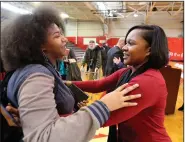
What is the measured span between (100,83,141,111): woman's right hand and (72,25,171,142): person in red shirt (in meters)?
0.02

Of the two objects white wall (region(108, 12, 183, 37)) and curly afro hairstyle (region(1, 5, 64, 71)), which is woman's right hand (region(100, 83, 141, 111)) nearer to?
curly afro hairstyle (region(1, 5, 64, 71))

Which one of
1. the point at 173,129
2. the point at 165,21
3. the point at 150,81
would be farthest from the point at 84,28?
the point at 150,81

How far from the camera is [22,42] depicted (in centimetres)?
85

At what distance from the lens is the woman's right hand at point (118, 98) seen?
795mm

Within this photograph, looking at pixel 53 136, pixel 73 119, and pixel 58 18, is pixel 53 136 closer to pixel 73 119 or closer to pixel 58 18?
pixel 73 119

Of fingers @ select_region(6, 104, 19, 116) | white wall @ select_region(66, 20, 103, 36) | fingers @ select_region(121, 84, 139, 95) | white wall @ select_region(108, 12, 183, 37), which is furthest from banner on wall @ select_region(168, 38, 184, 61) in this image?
fingers @ select_region(6, 104, 19, 116)

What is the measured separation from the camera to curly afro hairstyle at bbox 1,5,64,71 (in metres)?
0.85

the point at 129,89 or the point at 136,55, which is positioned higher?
the point at 136,55

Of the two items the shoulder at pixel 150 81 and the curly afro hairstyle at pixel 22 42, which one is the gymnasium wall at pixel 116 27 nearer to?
the shoulder at pixel 150 81

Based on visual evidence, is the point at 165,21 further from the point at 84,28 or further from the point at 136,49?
the point at 136,49

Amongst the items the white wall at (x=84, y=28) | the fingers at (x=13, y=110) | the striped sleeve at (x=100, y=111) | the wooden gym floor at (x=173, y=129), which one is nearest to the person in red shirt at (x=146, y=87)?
the striped sleeve at (x=100, y=111)

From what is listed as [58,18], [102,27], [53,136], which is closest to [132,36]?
[58,18]

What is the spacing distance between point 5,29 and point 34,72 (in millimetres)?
279

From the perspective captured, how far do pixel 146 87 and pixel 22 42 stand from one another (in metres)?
0.55
